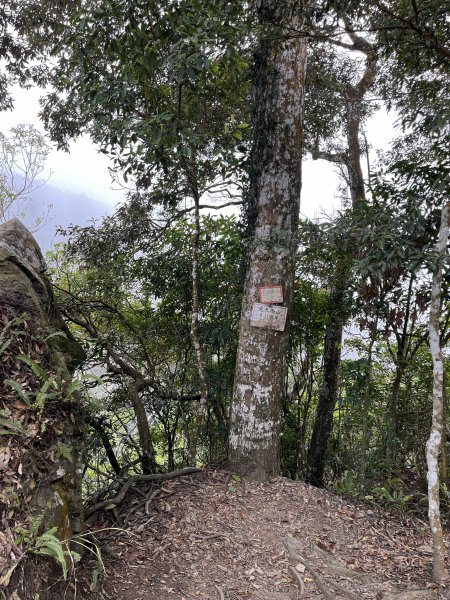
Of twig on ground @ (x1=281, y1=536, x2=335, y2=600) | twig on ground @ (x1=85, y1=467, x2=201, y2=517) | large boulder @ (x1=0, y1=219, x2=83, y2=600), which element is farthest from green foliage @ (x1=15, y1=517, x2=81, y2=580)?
twig on ground @ (x1=281, y1=536, x2=335, y2=600)

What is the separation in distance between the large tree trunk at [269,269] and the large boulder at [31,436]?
1.53 meters

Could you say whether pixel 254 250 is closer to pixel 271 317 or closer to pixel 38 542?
pixel 271 317

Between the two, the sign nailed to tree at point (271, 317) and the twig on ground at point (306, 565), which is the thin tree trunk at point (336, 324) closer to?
the sign nailed to tree at point (271, 317)

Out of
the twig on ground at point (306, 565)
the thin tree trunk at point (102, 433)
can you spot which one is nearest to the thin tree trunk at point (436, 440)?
the twig on ground at point (306, 565)

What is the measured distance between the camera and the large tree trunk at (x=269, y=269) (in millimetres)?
4016

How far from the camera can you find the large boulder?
2.17 meters

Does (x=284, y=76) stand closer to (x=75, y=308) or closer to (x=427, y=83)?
(x=427, y=83)

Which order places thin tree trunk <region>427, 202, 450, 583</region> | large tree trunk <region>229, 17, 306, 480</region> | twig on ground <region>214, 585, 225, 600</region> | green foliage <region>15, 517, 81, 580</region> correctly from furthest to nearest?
large tree trunk <region>229, 17, 306, 480</region>
thin tree trunk <region>427, 202, 450, 583</region>
twig on ground <region>214, 585, 225, 600</region>
green foliage <region>15, 517, 81, 580</region>

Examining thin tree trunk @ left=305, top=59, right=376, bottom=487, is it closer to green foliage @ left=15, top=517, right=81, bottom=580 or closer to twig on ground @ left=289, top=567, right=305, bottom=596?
A: twig on ground @ left=289, top=567, right=305, bottom=596

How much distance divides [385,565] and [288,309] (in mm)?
2039

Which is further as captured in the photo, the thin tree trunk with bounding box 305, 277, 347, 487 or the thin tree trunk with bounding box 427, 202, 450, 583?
the thin tree trunk with bounding box 305, 277, 347, 487

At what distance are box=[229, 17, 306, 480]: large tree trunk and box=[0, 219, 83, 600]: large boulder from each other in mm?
1527

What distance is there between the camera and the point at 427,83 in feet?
12.4

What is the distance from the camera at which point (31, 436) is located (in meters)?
2.47
